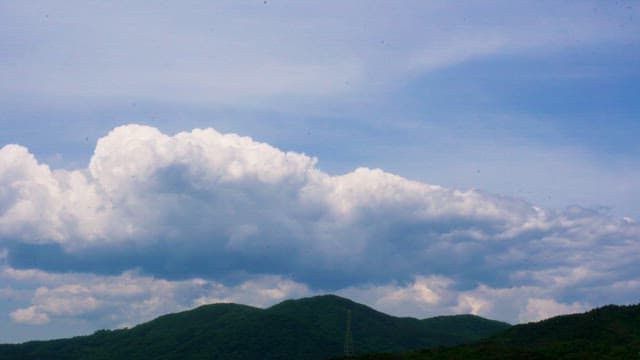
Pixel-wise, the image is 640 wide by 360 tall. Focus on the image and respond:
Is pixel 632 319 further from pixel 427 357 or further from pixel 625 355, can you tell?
pixel 427 357

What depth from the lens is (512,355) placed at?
106562 millimetres

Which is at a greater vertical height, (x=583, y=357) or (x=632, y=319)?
(x=632, y=319)

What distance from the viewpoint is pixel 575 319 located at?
518ft

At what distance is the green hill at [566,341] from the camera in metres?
107

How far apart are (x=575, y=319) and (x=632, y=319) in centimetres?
1082

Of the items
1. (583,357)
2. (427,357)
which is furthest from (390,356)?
(583,357)

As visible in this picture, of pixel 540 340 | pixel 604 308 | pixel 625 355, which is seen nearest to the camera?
pixel 625 355

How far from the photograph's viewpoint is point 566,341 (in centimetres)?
12794

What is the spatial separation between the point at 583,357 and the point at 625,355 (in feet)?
17.8

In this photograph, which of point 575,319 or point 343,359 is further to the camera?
point 575,319

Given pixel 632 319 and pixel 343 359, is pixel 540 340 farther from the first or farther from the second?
pixel 343 359

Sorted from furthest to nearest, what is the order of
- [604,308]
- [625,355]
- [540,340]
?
[604,308], [540,340], [625,355]

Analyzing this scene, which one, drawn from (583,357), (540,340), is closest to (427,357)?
(583,357)

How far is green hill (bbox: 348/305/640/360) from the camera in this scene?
10681 cm
